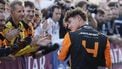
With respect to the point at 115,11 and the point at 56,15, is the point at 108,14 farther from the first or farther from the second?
the point at 56,15

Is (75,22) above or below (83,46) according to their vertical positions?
above

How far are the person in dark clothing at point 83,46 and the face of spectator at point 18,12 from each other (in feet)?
4.96

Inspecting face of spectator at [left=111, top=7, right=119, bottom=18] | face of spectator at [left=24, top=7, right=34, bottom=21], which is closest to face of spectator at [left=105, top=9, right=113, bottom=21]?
face of spectator at [left=111, top=7, right=119, bottom=18]

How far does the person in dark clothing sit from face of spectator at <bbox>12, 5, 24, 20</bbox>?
59.6 inches

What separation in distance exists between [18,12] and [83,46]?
207cm

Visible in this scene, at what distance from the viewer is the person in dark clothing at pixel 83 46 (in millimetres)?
6996

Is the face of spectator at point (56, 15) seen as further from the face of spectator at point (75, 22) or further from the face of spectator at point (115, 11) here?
the face of spectator at point (75, 22)

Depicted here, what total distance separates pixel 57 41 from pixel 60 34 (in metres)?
0.76

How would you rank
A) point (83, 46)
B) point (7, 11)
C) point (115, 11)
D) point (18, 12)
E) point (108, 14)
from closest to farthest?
point (83, 46) → point (7, 11) → point (18, 12) → point (108, 14) → point (115, 11)

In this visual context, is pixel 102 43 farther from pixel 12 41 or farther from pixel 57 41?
pixel 57 41

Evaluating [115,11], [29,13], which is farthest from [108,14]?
[29,13]

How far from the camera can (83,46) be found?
7.00m

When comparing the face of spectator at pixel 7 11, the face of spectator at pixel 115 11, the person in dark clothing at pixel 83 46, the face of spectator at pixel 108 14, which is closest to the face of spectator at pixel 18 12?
the face of spectator at pixel 7 11

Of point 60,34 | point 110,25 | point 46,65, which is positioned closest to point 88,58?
point 46,65
